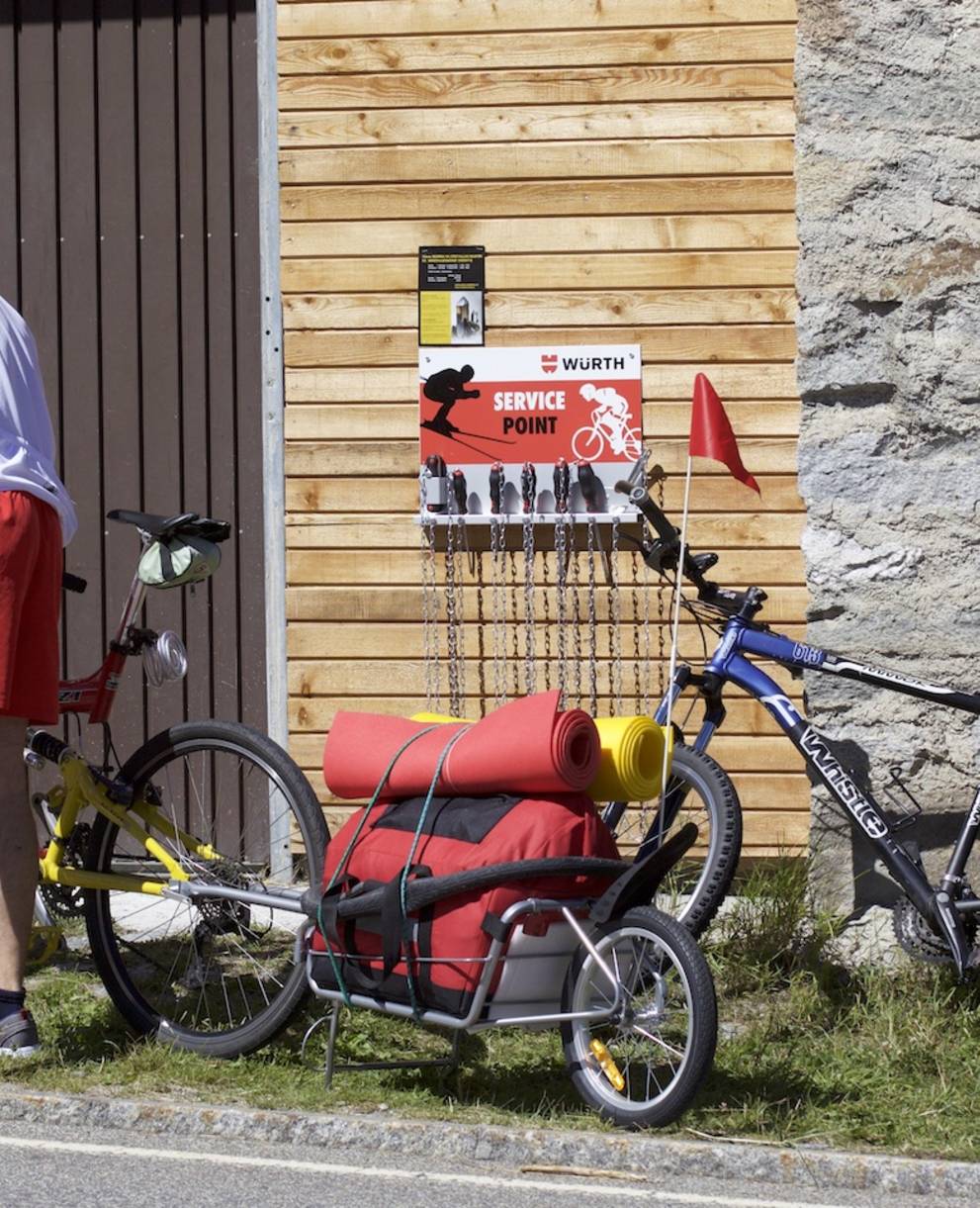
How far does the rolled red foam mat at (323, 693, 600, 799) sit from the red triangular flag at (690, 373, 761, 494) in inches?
43.7

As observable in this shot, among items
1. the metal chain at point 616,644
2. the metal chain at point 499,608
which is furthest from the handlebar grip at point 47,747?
the metal chain at point 616,644

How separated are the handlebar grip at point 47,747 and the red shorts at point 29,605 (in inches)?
9.2

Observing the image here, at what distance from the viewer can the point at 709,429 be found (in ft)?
16.0

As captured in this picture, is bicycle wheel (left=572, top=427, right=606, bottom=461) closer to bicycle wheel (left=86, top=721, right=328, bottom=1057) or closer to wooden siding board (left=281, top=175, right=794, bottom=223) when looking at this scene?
wooden siding board (left=281, top=175, right=794, bottom=223)

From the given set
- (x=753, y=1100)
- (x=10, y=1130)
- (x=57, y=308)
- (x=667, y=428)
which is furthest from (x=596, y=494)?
(x=10, y=1130)

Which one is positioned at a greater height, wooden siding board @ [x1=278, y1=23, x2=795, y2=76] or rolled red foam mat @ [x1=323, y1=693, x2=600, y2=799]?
wooden siding board @ [x1=278, y1=23, x2=795, y2=76]

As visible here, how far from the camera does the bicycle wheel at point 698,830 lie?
5031 millimetres

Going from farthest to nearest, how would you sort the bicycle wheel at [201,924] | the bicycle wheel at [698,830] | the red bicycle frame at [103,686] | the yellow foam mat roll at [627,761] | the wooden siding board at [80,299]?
the wooden siding board at [80,299] < the bicycle wheel at [698,830] < the red bicycle frame at [103,686] < the bicycle wheel at [201,924] < the yellow foam mat roll at [627,761]

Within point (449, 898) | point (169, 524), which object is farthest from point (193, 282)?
point (449, 898)

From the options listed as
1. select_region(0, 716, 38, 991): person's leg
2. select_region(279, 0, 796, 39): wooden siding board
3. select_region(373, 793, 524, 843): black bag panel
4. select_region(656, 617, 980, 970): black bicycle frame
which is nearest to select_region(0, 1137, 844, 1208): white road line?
select_region(0, 716, 38, 991): person's leg

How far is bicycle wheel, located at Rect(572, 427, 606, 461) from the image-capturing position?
20.5 feet

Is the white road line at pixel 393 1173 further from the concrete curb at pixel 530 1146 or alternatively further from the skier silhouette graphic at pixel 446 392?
the skier silhouette graphic at pixel 446 392

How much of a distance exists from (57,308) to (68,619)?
1.20 meters

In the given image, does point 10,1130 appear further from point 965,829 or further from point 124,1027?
point 965,829
